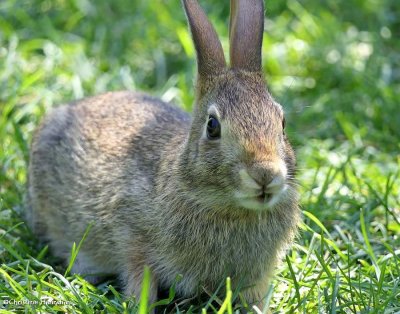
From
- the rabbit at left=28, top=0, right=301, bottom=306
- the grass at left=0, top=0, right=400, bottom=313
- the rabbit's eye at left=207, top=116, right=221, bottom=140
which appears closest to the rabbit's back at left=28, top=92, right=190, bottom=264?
the rabbit at left=28, top=0, right=301, bottom=306

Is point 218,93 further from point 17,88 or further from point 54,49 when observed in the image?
point 54,49

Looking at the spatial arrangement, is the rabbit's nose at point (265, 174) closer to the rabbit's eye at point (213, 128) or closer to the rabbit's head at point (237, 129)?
the rabbit's head at point (237, 129)

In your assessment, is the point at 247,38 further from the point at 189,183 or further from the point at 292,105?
the point at 292,105

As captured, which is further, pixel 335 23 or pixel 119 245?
pixel 335 23

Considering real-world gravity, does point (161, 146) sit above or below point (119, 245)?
above

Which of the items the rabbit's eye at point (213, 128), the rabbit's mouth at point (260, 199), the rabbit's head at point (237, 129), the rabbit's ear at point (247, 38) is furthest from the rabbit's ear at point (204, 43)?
the rabbit's mouth at point (260, 199)

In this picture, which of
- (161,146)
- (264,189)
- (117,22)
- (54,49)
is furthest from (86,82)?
(264,189)
